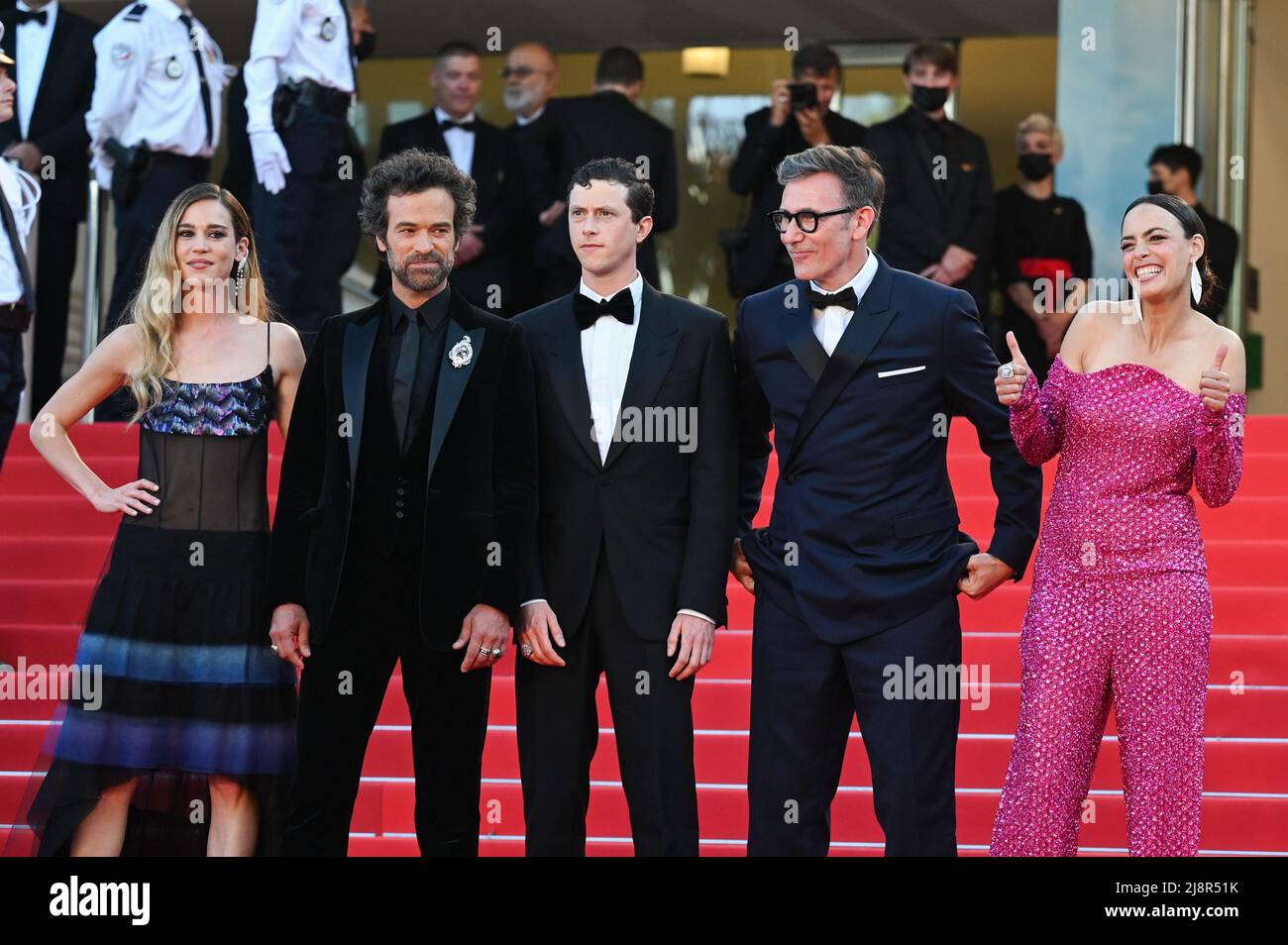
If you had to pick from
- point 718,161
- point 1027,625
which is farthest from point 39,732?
point 718,161

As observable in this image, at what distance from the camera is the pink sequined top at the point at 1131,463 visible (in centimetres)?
436

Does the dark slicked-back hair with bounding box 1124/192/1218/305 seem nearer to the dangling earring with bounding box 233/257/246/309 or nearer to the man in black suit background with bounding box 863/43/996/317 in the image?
the dangling earring with bounding box 233/257/246/309

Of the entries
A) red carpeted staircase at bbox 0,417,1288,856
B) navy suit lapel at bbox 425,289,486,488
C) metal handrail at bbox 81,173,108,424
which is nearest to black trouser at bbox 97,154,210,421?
red carpeted staircase at bbox 0,417,1288,856

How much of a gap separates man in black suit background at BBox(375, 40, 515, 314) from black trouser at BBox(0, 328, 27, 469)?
2.60 meters

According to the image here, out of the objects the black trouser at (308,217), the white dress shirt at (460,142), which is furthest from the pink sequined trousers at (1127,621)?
the white dress shirt at (460,142)

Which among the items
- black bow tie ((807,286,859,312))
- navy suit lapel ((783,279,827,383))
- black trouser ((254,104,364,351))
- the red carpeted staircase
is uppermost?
black trouser ((254,104,364,351))

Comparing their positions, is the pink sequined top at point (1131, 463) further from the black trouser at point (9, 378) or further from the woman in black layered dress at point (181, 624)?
the black trouser at point (9, 378)

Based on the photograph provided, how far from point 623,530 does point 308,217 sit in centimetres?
385

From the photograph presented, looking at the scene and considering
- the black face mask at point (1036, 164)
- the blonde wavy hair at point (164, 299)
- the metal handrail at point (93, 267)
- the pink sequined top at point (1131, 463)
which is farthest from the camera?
the metal handrail at point (93, 267)

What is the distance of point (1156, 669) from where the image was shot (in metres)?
4.32

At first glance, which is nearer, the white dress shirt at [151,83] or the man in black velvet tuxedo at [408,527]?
the man in black velvet tuxedo at [408,527]

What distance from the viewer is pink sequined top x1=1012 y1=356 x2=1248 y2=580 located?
4363 millimetres

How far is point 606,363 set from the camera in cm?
459

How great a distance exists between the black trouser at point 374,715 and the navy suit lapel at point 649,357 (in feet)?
2.05
